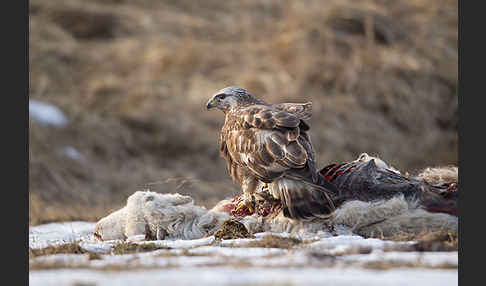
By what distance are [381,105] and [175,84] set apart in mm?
4702

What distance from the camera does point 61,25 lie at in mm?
15773

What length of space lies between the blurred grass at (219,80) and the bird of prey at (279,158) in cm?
598

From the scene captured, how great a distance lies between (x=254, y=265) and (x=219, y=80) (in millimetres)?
11263

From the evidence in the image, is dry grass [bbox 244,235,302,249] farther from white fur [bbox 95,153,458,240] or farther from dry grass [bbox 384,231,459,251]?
dry grass [bbox 384,231,459,251]

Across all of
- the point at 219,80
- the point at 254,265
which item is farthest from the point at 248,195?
the point at 219,80

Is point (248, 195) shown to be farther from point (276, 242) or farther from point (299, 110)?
point (276, 242)

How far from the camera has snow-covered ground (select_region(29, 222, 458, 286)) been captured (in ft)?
7.75

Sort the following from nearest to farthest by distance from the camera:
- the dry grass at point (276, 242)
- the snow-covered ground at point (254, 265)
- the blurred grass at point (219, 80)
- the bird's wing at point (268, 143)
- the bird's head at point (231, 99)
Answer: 1. the snow-covered ground at point (254, 265)
2. the dry grass at point (276, 242)
3. the bird's wing at point (268, 143)
4. the bird's head at point (231, 99)
5. the blurred grass at point (219, 80)

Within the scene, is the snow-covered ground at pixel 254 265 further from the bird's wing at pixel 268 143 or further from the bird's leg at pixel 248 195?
the bird's leg at pixel 248 195

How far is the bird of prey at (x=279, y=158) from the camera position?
163 inches

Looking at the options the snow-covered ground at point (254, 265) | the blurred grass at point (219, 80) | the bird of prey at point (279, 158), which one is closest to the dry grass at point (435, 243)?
the snow-covered ground at point (254, 265)

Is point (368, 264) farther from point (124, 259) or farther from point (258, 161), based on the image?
point (258, 161)

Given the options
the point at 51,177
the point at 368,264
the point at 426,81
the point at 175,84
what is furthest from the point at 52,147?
the point at 368,264

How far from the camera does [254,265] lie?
8.99ft
